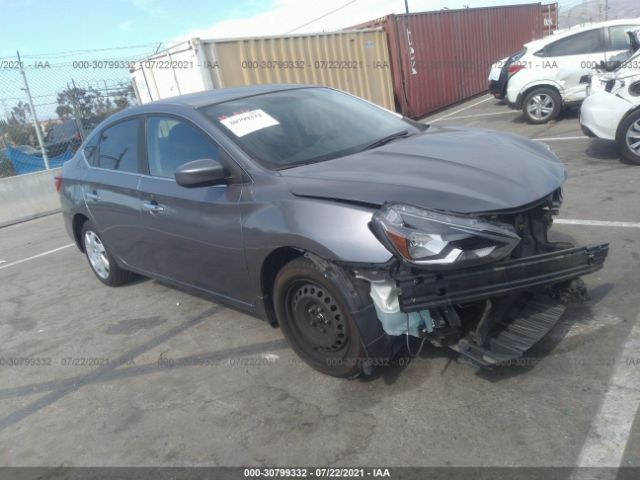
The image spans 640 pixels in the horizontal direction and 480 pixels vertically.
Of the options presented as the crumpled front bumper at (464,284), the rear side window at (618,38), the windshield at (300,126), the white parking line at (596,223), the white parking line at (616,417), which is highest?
the rear side window at (618,38)

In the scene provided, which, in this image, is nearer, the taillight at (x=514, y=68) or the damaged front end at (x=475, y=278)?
the damaged front end at (x=475, y=278)

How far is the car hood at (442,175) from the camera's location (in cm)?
262

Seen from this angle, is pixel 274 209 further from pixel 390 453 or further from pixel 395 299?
pixel 390 453

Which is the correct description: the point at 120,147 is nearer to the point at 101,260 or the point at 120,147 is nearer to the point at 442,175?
the point at 101,260

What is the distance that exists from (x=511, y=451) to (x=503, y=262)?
857 millimetres

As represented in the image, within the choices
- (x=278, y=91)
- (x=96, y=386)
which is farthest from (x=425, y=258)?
(x=96, y=386)

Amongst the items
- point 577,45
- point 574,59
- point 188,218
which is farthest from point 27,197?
point 577,45

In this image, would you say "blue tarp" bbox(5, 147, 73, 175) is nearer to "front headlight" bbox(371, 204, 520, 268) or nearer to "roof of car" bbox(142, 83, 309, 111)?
"roof of car" bbox(142, 83, 309, 111)

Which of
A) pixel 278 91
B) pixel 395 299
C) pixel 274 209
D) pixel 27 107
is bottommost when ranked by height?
pixel 395 299

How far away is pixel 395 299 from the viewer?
261cm

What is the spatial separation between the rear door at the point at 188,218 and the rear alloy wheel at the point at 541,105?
8.37 metres

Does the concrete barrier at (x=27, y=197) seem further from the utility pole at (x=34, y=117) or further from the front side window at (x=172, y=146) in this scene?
the front side window at (x=172, y=146)

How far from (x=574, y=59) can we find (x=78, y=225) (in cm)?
912

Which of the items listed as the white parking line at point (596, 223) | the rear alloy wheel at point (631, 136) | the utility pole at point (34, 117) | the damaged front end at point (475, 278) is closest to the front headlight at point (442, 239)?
the damaged front end at point (475, 278)
